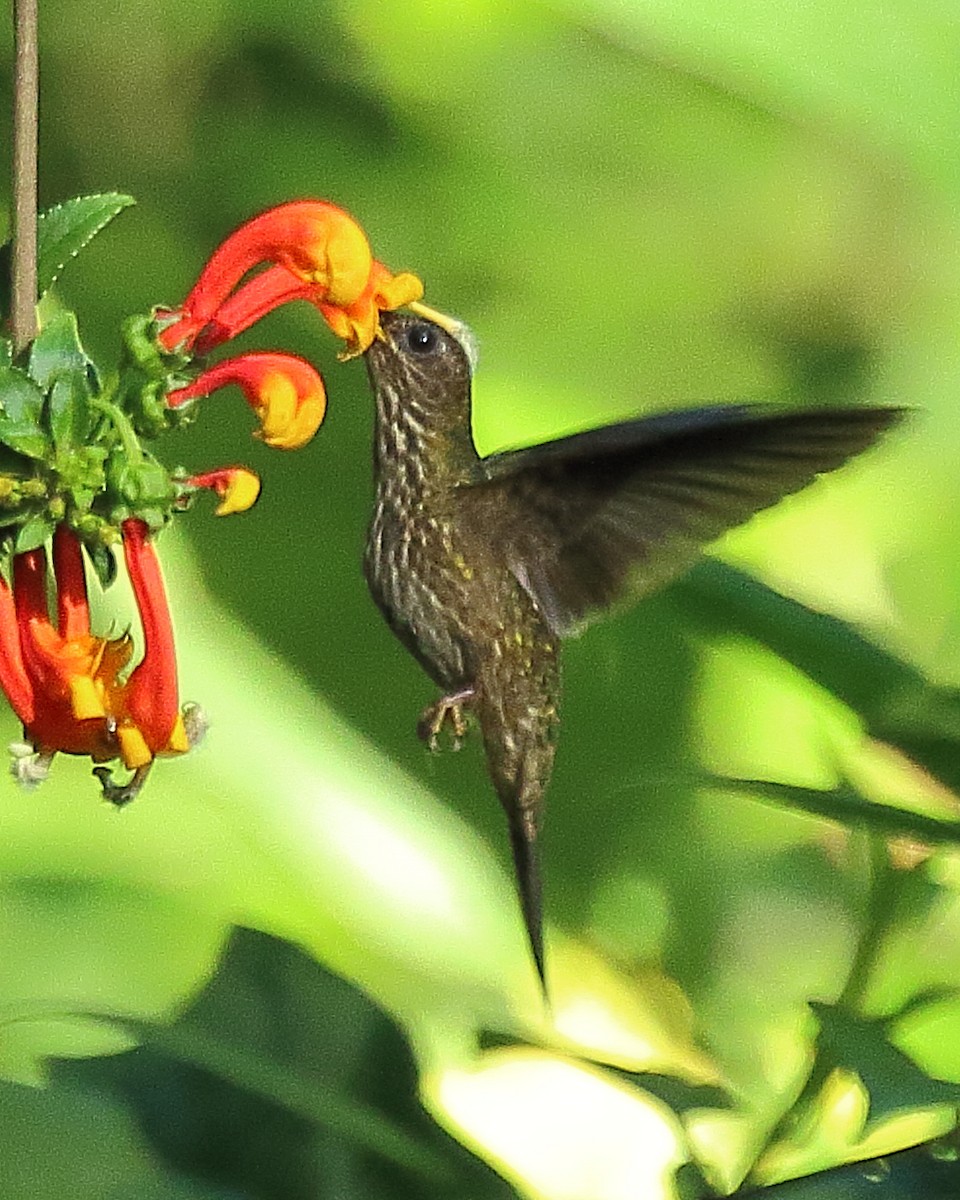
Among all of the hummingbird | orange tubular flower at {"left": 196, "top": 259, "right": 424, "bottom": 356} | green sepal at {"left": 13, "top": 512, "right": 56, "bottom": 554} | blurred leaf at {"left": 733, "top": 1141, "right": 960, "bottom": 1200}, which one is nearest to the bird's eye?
the hummingbird

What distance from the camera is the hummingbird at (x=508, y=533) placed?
24.5 inches

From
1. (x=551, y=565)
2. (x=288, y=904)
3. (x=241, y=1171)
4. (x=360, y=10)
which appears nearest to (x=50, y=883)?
(x=288, y=904)

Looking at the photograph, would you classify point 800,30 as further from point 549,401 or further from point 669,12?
point 549,401

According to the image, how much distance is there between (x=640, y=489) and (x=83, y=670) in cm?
24

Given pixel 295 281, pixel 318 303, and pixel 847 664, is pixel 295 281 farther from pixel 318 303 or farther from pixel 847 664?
pixel 847 664

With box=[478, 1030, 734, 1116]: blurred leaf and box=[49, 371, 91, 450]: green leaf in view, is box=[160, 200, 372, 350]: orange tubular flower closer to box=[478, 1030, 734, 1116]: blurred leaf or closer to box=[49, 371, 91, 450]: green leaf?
box=[49, 371, 91, 450]: green leaf

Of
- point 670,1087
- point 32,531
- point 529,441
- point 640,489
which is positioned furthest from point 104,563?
point 529,441

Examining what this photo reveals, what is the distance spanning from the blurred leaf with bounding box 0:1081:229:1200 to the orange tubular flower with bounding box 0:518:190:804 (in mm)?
284

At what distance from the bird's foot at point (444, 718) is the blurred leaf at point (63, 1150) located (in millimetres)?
227

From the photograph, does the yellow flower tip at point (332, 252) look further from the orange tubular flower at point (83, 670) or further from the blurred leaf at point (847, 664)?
the blurred leaf at point (847, 664)

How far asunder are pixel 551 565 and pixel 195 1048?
0.25 m

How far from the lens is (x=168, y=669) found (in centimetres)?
49

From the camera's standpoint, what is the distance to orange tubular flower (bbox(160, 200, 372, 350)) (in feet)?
1.58

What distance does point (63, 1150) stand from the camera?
0.71 metres
